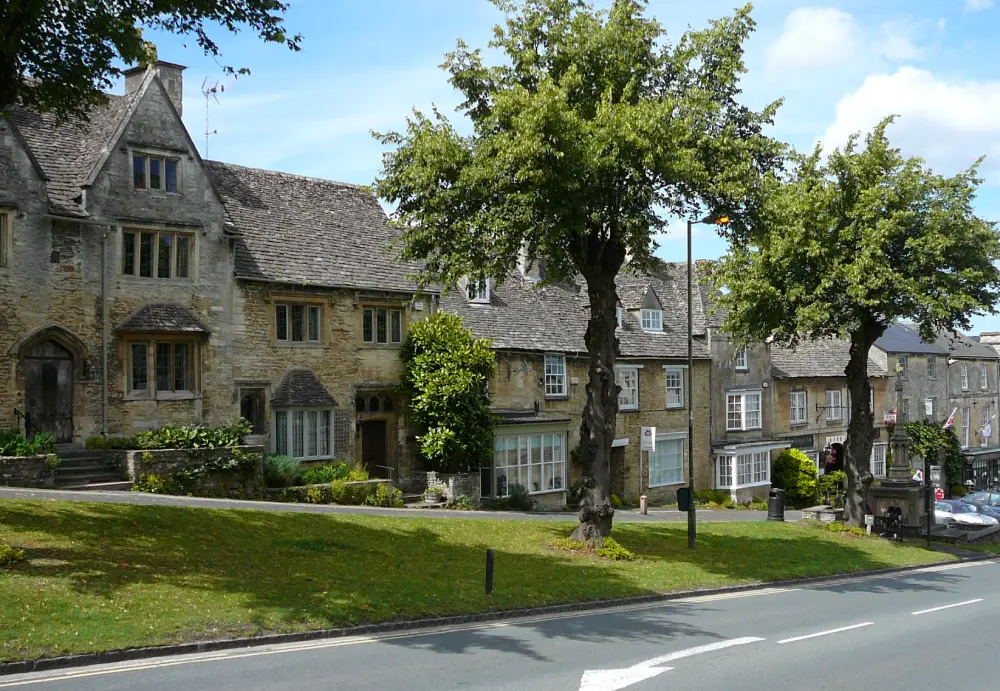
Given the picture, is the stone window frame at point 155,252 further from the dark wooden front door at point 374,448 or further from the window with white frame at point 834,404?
the window with white frame at point 834,404

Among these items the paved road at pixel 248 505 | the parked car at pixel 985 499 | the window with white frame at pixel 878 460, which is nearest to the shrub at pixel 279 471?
the paved road at pixel 248 505

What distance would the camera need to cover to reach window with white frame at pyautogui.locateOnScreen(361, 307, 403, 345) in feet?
109

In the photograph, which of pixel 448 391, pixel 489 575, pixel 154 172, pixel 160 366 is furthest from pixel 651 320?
pixel 489 575

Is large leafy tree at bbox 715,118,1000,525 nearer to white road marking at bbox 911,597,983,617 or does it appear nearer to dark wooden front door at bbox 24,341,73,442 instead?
white road marking at bbox 911,597,983,617

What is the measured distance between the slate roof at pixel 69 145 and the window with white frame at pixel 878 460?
4804 centimetres

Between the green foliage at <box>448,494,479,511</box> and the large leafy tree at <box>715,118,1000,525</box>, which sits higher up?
the large leafy tree at <box>715,118,1000,525</box>

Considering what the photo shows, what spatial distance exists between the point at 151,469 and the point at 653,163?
15.7 metres

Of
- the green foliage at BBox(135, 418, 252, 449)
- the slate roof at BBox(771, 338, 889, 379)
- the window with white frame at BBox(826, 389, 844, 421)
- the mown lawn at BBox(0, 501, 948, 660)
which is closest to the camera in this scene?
the mown lawn at BBox(0, 501, 948, 660)

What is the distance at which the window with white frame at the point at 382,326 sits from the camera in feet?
109

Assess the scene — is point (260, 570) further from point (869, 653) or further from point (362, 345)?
point (362, 345)

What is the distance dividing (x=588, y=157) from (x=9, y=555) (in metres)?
13.4

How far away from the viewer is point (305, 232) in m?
33.2

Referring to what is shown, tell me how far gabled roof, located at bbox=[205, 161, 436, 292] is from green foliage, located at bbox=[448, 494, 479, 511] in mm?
7544

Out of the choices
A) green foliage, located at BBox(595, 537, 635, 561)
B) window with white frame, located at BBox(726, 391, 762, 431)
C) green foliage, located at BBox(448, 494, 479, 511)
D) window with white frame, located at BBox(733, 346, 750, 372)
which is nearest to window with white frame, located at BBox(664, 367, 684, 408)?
window with white frame, located at BBox(726, 391, 762, 431)
